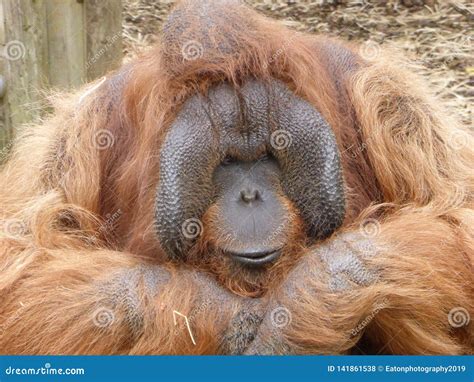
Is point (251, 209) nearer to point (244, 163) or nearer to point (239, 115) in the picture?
point (244, 163)

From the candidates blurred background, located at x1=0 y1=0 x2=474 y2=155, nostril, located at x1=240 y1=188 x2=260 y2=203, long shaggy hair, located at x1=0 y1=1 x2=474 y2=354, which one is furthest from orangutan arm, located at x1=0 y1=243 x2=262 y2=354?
blurred background, located at x1=0 y1=0 x2=474 y2=155

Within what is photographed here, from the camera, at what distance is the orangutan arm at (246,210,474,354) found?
244 cm

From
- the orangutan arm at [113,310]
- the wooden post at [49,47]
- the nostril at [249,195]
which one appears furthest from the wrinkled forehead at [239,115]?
the wooden post at [49,47]

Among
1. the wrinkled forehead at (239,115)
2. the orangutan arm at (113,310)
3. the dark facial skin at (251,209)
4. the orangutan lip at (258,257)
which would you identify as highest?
the wrinkled forehead at (239,115)

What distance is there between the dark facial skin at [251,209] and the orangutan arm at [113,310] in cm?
15

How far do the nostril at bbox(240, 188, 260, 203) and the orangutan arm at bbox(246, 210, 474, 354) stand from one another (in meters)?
0.26

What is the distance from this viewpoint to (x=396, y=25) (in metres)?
5.15

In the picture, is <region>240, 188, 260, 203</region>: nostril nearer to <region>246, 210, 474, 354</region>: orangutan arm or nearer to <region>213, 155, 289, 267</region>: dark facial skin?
<region>213, 155, 289, 267</region>: dark facial skin

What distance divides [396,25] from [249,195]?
2.91 metres

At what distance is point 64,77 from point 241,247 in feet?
7.26

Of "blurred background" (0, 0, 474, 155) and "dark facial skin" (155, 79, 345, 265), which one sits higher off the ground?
"dark facial skin" (155, 79, 345, 265)

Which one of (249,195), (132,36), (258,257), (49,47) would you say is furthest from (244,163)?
(132,36)

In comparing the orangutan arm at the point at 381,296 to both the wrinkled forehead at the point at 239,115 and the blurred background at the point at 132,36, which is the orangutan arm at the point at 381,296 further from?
the blurred background at the point at 132,36

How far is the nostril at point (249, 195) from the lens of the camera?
103 inches
